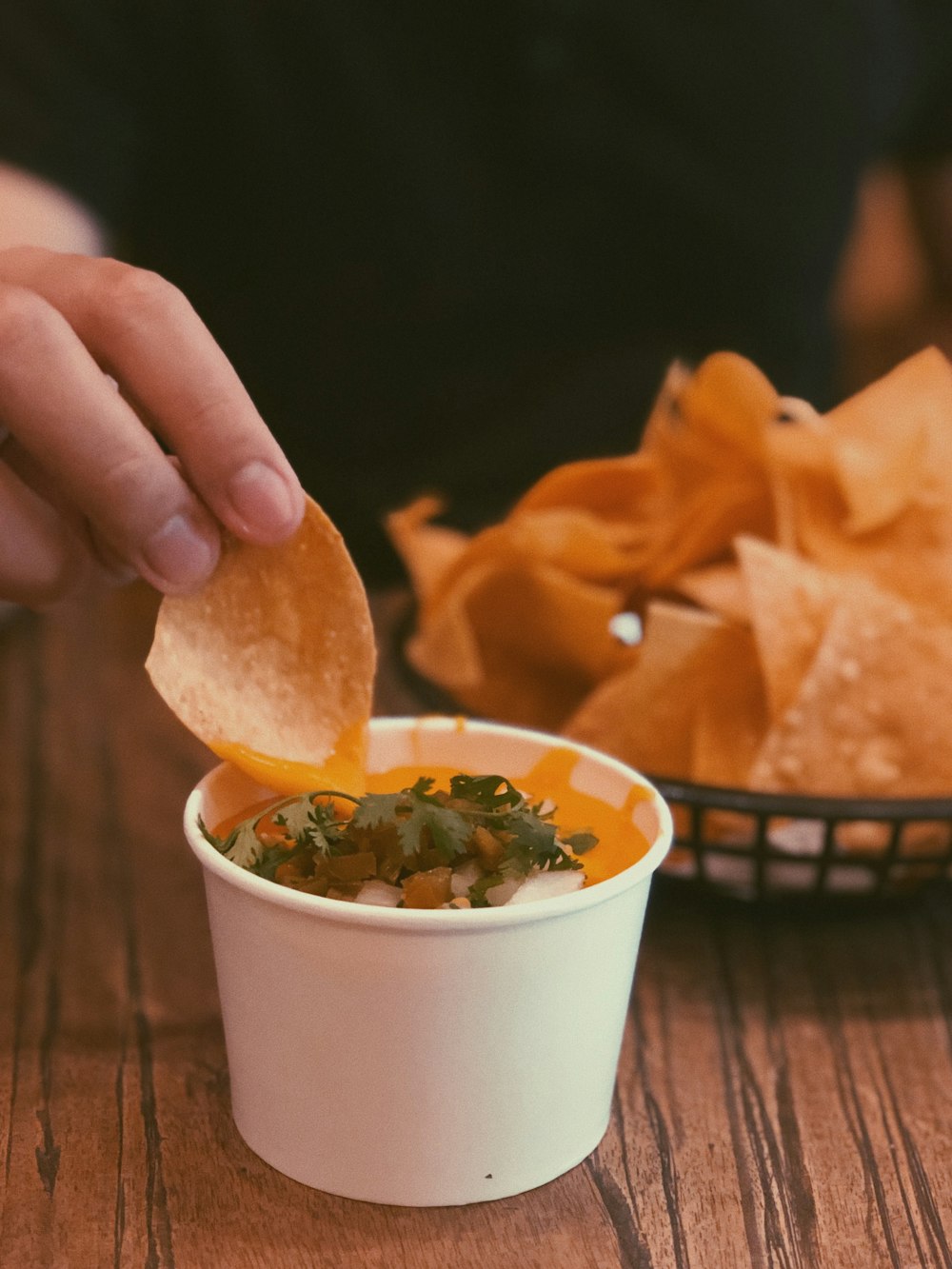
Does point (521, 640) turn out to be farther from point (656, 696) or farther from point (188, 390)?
point (188, 390)

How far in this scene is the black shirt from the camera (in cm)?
183

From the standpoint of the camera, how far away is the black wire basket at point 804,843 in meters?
0.94

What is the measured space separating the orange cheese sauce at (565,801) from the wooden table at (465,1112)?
0.18 m

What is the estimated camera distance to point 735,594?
1.17 metres

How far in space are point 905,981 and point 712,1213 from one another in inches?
13.1

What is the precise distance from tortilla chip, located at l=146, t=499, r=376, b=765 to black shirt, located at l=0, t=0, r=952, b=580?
107 cm

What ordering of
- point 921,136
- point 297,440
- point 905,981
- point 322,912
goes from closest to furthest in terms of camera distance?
point 322,912, point 905,981, point 297,440, point 921,136

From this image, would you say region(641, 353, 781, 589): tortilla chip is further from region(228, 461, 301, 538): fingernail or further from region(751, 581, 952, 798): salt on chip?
region(228, 461, 301, 538): fingernail

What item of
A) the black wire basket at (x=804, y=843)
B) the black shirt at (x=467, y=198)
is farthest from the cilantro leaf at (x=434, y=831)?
the black shirt at (x=467, y=198)

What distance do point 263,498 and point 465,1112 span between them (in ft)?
1.25

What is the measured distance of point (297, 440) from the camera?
6.61 ft

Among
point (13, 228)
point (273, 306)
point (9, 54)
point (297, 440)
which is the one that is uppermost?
point (9, 54)

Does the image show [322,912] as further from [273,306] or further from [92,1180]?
[273,306]

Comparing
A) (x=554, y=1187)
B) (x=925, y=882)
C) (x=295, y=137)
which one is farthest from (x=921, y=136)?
(x=554, y=1187)
